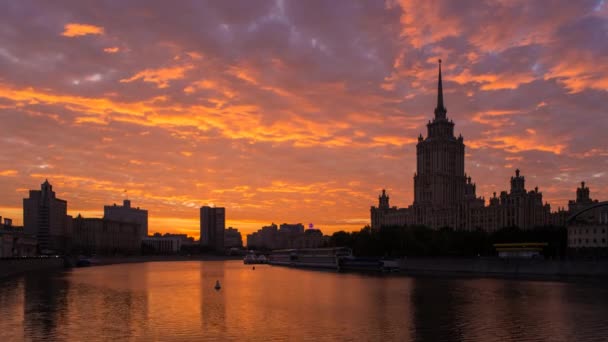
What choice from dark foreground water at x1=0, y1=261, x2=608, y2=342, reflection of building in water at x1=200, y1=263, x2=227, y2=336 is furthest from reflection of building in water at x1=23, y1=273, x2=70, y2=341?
→ reflection of building in water at x1=200, y1=263, x2=227, y2=336

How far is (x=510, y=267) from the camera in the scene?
139875mm

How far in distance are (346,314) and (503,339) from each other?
2069cm

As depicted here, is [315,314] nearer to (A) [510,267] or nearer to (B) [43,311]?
(B) [43,311]

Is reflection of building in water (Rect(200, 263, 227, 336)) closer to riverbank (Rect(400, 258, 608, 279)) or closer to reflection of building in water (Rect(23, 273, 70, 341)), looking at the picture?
reflection of building in water (Rect(23, 273, 70, 341))

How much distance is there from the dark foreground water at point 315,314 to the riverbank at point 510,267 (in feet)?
60.7

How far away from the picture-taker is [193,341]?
5209 cm

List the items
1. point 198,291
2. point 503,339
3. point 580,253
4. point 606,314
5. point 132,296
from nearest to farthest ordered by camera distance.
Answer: point 503,339 → point 606,314 → point 132,296 → point 198,291 → point 580,253

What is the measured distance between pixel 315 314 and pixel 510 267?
274 ft

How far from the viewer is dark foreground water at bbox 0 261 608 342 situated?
5500 cm

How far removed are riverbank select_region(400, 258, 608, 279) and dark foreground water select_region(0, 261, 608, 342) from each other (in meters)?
18.5

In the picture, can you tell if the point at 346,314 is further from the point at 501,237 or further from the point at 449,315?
the point at 501,237

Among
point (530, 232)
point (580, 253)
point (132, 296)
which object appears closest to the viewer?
point (132, 296)

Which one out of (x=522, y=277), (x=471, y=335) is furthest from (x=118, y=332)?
(x=522, y=277)

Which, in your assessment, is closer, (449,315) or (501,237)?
(449,315)
